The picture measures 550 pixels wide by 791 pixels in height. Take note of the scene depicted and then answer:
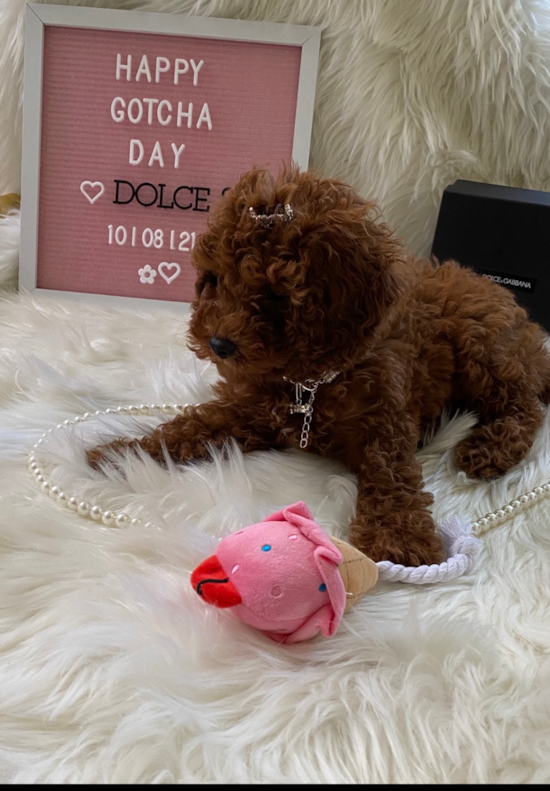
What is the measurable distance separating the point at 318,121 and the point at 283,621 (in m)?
1.37

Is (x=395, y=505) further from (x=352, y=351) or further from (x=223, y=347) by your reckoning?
(x=223, y=347)

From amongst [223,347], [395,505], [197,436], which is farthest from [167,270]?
[395,505]

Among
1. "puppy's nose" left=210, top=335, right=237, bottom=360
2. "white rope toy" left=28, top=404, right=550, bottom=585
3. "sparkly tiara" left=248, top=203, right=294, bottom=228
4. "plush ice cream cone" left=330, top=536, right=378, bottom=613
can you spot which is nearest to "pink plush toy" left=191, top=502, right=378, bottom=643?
"plush ice cream cone" left=330, top=536, right=378, bottom=613

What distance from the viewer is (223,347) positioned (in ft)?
3.22

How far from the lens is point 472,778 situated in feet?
2.24

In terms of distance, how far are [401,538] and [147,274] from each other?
1116mm

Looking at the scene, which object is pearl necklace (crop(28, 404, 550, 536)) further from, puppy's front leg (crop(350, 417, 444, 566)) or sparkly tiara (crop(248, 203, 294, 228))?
sparkly tiara (crop(248, 203, 294, 228))

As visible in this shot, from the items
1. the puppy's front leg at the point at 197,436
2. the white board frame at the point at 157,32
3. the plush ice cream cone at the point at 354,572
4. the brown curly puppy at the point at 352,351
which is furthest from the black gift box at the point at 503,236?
the plush ice cream cone at the point at 354,572

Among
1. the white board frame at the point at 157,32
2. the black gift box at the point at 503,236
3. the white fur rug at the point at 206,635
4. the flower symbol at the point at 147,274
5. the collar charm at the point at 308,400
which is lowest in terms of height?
the white fur rug at the point at 206,635

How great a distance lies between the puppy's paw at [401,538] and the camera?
965 mm

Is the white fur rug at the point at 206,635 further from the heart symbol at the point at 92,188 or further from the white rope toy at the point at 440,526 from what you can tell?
the heart symbol at the point at 92,188

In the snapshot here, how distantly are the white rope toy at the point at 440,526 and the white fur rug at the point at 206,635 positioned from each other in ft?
0.05

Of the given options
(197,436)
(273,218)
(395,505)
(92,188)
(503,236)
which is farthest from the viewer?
(92,188)

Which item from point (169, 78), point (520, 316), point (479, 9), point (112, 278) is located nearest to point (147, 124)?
point (169, 78)
